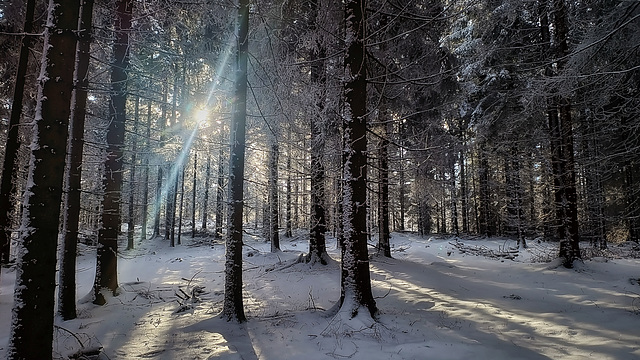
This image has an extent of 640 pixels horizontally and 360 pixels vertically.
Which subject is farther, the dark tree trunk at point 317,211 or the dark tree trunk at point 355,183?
the dark tree trunk at point 317,211

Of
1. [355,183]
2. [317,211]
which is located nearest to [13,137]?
[355,183]

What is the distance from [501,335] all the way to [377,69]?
735 centimetres

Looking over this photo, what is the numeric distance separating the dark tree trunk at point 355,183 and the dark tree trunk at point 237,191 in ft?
7.07

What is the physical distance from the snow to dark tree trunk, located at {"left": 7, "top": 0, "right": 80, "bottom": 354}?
0.39m

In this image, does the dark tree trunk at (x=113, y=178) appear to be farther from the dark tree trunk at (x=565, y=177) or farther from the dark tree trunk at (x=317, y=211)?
the dark tree trunk at (x=565, y=177)

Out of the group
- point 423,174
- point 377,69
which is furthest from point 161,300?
point 423,174

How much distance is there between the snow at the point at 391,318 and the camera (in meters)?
4.81

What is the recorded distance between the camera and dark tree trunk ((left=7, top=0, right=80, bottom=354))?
130 inches

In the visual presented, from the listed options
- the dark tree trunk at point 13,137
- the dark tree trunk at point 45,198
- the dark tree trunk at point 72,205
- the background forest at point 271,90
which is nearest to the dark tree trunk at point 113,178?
the background forest at point 271,90

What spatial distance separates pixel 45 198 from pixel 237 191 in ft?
11.3

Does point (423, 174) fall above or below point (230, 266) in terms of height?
above

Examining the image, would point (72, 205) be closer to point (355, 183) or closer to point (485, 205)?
point (355, 183)

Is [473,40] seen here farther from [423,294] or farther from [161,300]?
[161,300]

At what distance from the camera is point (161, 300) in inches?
346
